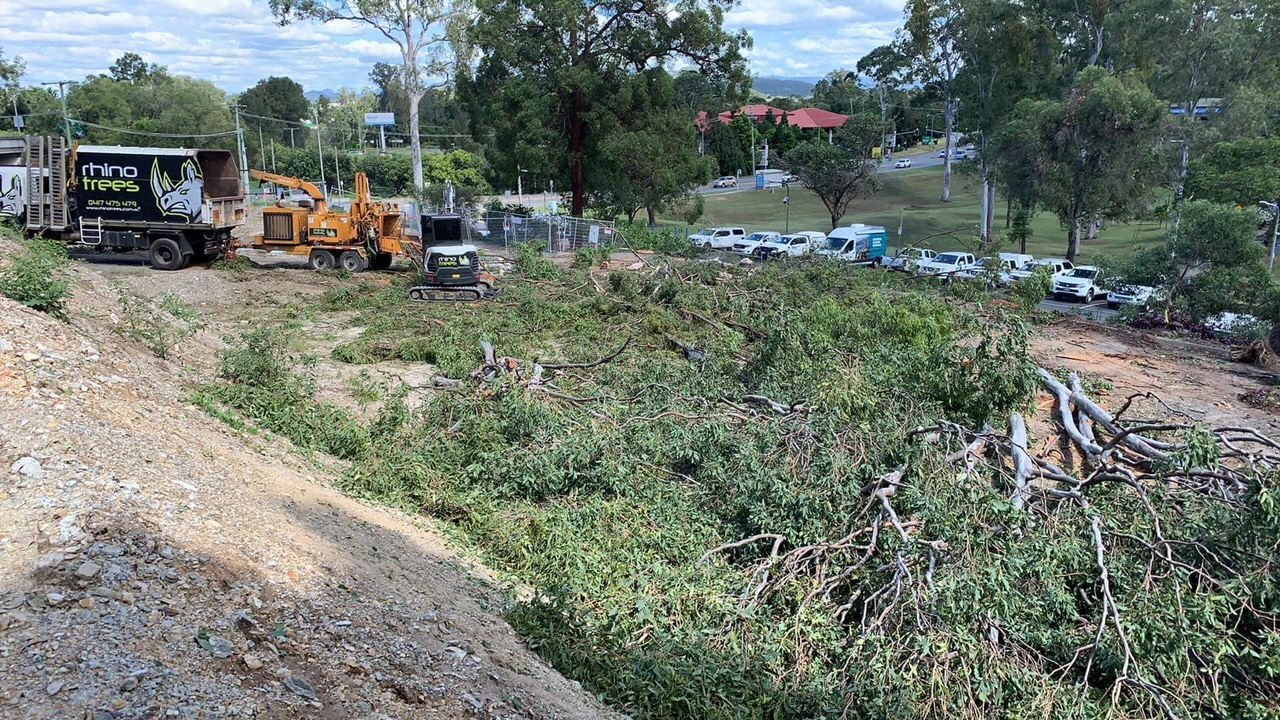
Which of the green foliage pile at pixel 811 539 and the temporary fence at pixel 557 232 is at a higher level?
the temporary fence at pixel 557 232

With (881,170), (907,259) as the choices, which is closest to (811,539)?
(907,259)

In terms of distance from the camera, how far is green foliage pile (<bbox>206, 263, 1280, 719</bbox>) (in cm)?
629

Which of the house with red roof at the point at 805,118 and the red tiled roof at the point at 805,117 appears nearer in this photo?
the house with red roof at the point at 805,118

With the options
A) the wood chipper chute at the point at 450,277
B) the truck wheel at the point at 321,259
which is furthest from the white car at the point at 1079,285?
the truck wheel at the point at 321,259

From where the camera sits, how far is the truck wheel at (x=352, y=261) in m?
23.5

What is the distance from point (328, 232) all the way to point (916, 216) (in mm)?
35713

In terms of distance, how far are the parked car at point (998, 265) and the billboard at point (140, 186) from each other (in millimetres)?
18961

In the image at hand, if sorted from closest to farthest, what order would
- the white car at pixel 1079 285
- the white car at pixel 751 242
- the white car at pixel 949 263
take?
the white car at pixel 1079 285 → the white car at pixel 949 263 → the white car at pixel 751 242

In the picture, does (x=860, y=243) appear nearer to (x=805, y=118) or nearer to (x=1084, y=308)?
(x=1084, y=308)

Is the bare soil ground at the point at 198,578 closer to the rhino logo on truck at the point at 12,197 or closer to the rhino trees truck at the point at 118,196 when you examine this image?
the rhino trees truck at the point at 118,196

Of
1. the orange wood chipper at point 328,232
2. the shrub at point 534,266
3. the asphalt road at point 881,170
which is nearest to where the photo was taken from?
the shrub at point 534,266

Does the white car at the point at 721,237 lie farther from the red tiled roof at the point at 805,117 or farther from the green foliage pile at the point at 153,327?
the red tiled roof at the point at 805,117

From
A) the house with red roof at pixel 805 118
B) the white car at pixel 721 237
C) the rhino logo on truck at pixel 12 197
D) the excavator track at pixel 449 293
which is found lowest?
the excavator track at pixel 449 293

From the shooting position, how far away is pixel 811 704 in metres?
6.29
